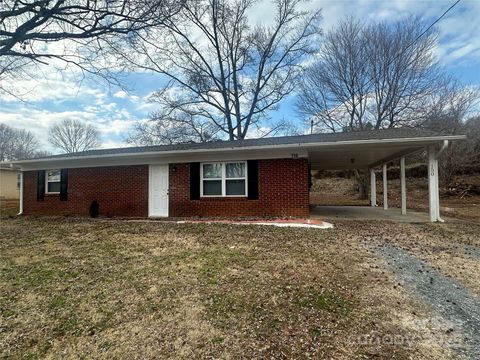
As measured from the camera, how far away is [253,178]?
10117 mm

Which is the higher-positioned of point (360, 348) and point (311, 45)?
point (311, 45)

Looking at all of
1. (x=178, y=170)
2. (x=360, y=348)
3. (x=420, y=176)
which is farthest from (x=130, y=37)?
(x=420, y=176)

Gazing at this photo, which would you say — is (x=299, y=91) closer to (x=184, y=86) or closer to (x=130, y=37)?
(x=184, y=86)

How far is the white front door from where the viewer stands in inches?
434

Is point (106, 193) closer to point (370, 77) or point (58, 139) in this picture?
point (370, 77)

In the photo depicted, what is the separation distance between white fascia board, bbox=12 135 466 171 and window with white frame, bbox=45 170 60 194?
325 millimetres

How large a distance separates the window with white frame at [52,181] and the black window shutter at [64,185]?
334mm

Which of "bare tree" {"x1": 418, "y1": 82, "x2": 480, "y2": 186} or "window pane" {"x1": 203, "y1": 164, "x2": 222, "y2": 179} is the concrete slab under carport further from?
"bare tree" {"x1": 418, "y1": 82, "x2": 480, "y2": 186}

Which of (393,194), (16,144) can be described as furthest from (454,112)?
(16,144)

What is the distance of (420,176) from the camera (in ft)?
78.9

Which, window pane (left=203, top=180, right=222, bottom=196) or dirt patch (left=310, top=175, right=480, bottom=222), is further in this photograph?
dirt patch (left=310, top=175, right=480, bottom=222)

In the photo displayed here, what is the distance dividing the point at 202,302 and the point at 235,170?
23.6 feet

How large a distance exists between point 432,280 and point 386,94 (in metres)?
18.8

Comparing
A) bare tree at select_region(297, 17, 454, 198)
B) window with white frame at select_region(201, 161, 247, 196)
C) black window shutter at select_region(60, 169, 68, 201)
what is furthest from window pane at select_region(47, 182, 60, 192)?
bare tree at select_region(297, 17, 454, 198)
